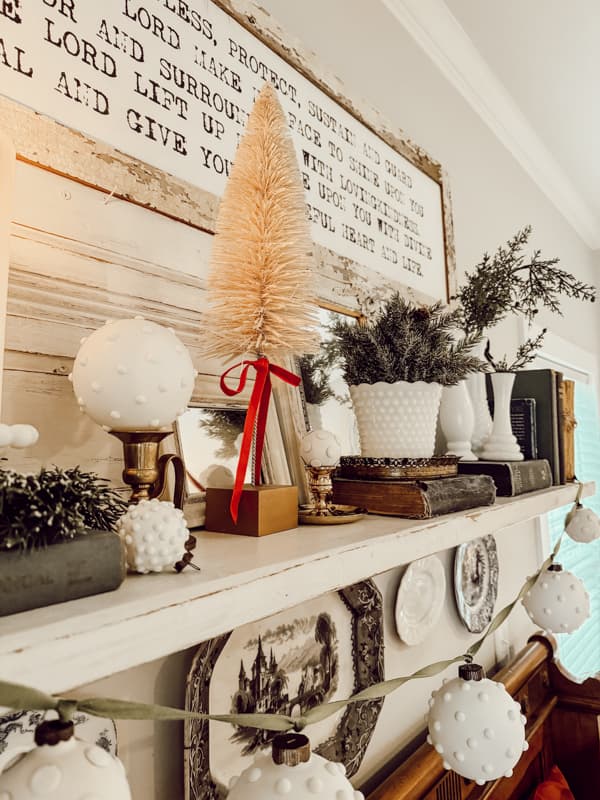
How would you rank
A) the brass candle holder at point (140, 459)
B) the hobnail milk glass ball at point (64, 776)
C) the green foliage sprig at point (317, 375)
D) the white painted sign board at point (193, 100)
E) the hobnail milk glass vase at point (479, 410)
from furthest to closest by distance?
the hobnail milk glass vase at point (479, 410) → the green foliage sprig at point (317, 375) → the white painted sign board at point (193, 100) → the brass candle holder at point (140, 459) → the hobnail milk glass ball at point (64, 776)

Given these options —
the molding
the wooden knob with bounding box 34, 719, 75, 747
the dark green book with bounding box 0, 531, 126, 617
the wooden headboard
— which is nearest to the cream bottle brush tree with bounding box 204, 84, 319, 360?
the dark green book with bounding box 0, 531, 126, 617

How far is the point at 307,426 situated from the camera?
0.88 meters

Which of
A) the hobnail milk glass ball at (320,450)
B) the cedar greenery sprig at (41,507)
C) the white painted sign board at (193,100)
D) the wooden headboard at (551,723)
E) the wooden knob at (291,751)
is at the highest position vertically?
the white painted sign board at (193,100)

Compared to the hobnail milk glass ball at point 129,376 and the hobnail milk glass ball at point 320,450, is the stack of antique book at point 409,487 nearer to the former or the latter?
the hobnail milk glass ball at point 320,450

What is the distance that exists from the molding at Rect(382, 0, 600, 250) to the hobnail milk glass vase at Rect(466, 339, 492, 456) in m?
0.97

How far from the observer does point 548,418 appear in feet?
4.04

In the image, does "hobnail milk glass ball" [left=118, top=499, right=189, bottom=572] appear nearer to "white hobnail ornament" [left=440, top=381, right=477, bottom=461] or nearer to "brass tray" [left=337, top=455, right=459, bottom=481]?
"brass tray" [left=337, top=455, right=459, bottom=481]

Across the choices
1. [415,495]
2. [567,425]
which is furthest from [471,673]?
[567,425]

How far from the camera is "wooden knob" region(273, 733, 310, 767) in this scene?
16.3 inches

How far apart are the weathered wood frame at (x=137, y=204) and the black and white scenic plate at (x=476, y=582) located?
2.25 feet

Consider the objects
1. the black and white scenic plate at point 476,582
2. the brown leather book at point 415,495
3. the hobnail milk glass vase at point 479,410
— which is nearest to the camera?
the brown leather book at point 415,495

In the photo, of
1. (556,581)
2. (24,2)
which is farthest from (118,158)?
(556,581)

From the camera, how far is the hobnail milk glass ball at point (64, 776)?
296 mm

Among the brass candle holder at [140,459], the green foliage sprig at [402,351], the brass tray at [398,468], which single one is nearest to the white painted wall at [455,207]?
the brass candle holder at [140,459]
